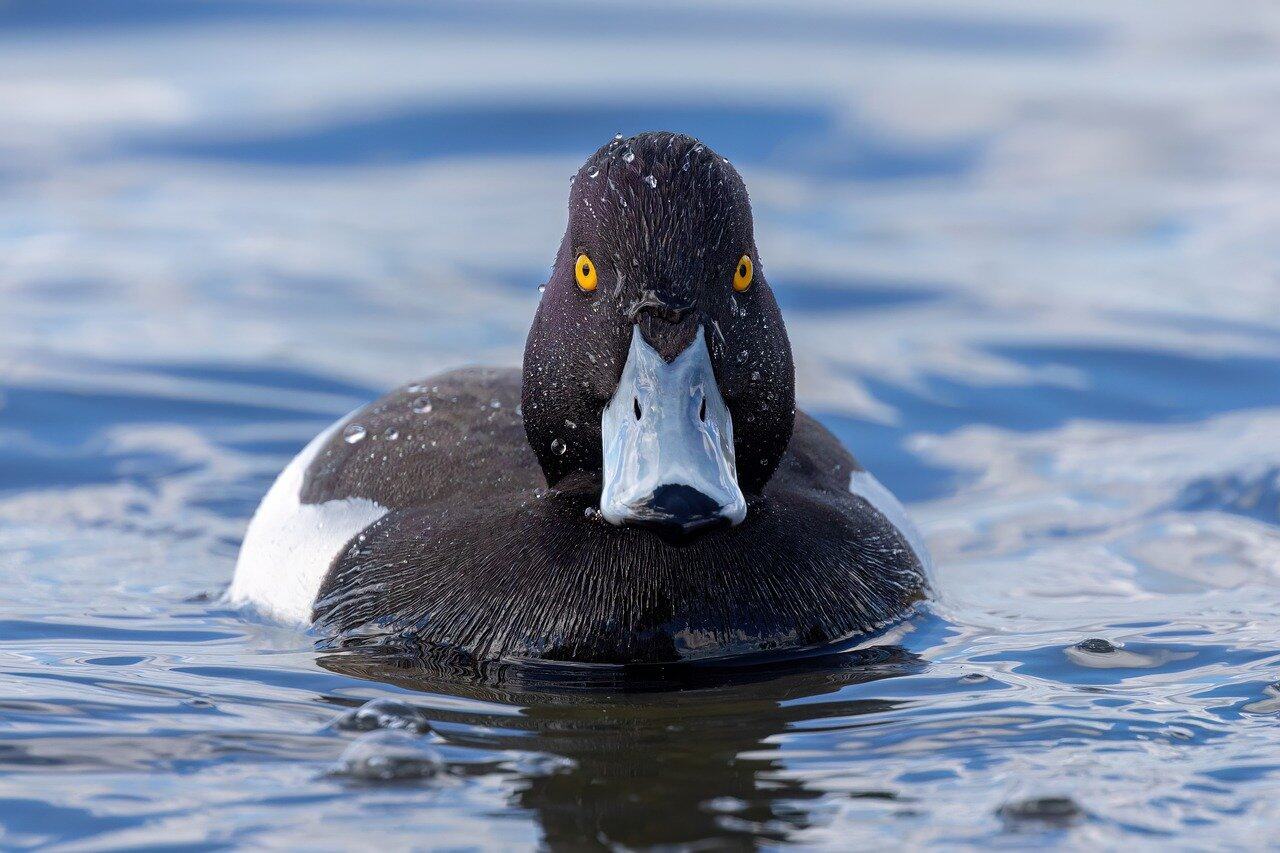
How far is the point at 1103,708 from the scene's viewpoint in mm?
4914

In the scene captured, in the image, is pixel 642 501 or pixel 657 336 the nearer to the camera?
pixel 642 501

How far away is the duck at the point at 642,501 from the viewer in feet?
16.2

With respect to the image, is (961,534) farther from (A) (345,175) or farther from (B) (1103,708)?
(A) (345,175)

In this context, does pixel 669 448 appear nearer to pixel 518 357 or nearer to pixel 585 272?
pixel 585 272

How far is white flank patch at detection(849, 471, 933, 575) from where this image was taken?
6309 mm

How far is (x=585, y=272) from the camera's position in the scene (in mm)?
5184

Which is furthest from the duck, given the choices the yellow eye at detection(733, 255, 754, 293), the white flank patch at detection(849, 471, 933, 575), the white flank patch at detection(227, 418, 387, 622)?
the white flank patch at detection(849, 471, 933, 575)

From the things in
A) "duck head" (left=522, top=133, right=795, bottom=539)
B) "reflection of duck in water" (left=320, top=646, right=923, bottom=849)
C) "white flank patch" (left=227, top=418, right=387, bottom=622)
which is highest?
"duck head" (left=522, top=133, right=795, bottom=539)

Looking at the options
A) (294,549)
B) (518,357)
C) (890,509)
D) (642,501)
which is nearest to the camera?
(642,501)

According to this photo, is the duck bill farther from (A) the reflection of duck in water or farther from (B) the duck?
(A) the reflection of duck in water

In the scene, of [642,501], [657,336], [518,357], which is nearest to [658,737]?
[642,501]

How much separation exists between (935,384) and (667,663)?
4.81 metres

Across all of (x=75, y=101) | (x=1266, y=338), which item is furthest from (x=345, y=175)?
(x=1266, y=338)

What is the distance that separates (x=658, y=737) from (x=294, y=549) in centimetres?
192
